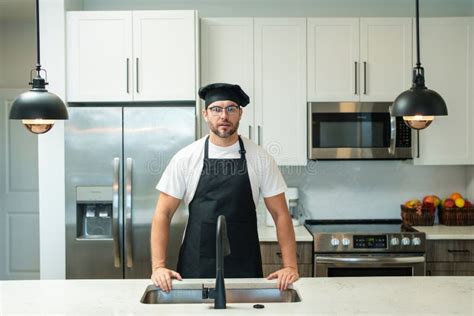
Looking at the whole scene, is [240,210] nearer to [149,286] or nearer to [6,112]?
[149,286]

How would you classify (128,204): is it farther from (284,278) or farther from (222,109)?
(284,278)

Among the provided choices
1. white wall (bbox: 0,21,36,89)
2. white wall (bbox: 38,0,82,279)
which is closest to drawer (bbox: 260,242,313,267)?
white wall (bbox: 38,0,82,279)

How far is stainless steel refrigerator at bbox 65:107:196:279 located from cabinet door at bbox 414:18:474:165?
67.2 inches

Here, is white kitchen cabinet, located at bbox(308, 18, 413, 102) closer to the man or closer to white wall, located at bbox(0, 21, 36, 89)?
the man

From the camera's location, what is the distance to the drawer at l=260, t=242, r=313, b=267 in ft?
Result: 11.5

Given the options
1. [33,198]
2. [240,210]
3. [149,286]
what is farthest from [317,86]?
[33,198]

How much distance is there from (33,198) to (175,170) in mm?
3039

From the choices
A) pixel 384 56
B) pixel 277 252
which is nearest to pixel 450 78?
pixel 384 56

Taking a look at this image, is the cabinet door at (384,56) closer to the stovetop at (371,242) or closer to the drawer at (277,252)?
the stovetop at (371,242)

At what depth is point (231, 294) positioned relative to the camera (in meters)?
2.12

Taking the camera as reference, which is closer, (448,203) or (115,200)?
(115,200)

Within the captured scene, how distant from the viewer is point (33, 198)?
5.09 meters

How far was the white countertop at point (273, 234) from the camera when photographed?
3.51 meters

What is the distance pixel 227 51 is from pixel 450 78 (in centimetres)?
157
